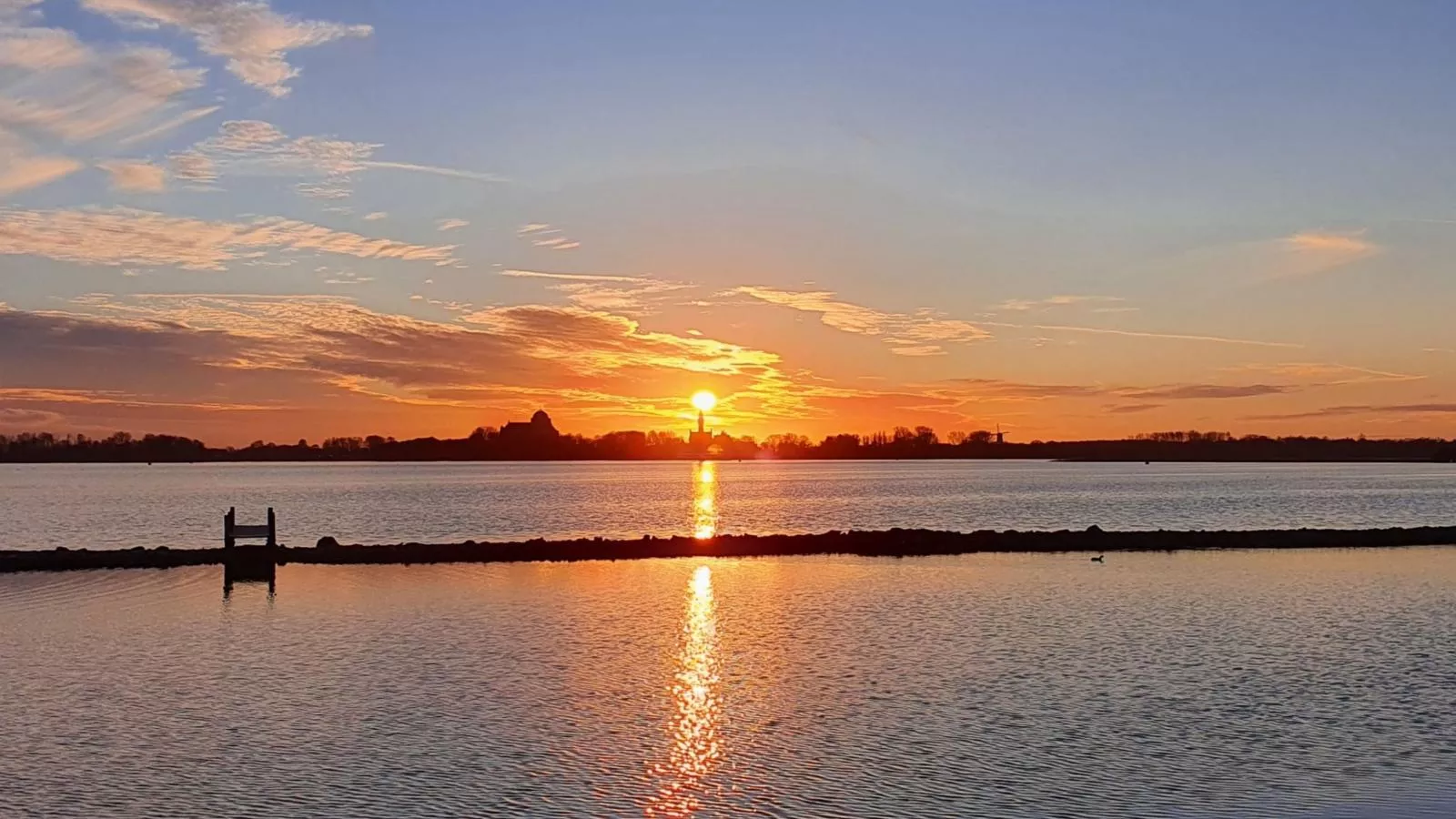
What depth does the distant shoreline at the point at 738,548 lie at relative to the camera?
150 ft

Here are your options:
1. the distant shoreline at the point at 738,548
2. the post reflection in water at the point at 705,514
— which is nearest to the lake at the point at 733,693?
the distant shoreline at the point at 738,548

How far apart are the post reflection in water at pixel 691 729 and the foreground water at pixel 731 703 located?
0.07 meters

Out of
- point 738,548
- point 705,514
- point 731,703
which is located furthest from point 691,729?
point 705,514

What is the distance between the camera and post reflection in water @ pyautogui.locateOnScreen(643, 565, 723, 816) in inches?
593

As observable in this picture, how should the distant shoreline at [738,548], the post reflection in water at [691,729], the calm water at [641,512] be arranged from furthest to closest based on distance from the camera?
1. the calm water at [641,512]
2. the distant shoreline at [738,548]
3. the post reflection in water at [691,729]

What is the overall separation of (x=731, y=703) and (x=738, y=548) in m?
31.5

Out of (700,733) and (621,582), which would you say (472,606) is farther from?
(700,733)

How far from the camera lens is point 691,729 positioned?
741 inches

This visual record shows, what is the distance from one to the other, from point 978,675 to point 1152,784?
7.57 m

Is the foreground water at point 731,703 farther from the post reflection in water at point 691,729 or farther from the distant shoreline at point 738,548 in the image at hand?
the distant shoreline at point 738,548

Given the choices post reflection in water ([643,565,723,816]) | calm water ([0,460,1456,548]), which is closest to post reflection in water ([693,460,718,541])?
calm water ([0,460,1456,548])

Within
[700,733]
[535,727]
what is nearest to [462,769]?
[535,727]

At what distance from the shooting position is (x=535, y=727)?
18.8 meters

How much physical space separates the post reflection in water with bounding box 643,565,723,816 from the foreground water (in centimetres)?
7
